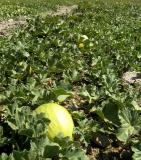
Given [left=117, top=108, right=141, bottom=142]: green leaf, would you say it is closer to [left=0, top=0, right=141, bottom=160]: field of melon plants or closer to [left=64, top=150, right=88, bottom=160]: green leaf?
[left=0, top=0, right=141, bottom=160]: field of melon plants

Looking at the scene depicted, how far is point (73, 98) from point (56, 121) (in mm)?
2180

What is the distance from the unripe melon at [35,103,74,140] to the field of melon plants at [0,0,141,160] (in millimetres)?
14

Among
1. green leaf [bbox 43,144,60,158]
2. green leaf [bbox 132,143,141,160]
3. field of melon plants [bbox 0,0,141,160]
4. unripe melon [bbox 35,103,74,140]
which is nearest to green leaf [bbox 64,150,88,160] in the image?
field of melon plants [bbox 0,0,141,160]

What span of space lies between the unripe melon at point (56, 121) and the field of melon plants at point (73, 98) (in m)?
0.01

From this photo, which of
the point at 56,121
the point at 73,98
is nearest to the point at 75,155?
the point at 56,121

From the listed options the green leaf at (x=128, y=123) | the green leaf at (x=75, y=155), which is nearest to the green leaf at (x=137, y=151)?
the green leaf at (x=128, y=123)

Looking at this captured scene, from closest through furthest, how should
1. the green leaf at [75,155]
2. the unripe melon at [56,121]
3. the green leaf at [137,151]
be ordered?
the green leaf at [75,155], the green leaf at [137,151], the unripe melon at [56,121]

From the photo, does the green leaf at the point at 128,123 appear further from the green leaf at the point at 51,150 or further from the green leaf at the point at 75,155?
the green leaf at the point at 51,150

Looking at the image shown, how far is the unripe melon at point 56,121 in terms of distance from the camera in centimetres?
515

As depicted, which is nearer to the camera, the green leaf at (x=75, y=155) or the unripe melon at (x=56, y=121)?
the green leaf at (x=75, y=155)

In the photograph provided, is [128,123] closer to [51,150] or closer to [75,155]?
[75,155]

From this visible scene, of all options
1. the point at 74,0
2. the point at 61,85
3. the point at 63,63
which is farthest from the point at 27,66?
the point at 74,0

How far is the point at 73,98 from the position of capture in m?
7.39

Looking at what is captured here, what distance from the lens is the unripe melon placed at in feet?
16.9
